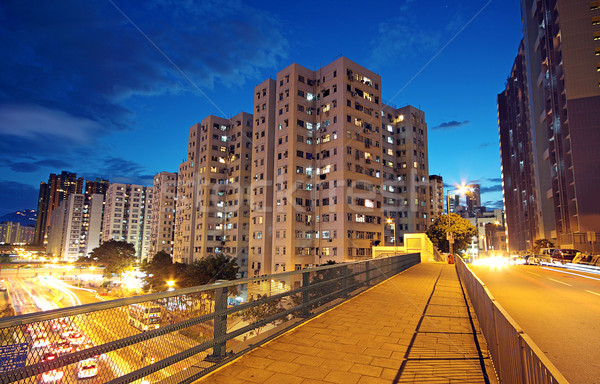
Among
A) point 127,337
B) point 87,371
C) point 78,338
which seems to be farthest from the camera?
point 127,337

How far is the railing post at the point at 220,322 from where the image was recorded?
5.91 m

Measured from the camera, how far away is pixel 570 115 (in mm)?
54469

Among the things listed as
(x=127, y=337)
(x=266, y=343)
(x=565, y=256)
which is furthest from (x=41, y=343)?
(x=565, y=256)

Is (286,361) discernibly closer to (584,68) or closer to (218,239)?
(584,68)

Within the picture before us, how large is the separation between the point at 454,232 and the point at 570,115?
27098 millimetres

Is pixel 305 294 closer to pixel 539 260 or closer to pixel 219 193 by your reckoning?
pixel 539 260

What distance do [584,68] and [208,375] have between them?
73.1 metres

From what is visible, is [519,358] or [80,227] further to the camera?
[80,227]

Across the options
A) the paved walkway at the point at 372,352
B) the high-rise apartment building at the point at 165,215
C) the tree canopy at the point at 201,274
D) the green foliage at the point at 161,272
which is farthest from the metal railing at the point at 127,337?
the high-rise apartment building at the point at 165,215

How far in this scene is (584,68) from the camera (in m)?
54.1

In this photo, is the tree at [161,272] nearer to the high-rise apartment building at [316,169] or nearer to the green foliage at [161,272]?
the green foliage at [161,272]

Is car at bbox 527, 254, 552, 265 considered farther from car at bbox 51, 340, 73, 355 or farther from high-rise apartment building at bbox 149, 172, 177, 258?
high-rise apartment building at bbox 149, 172, 177, 258

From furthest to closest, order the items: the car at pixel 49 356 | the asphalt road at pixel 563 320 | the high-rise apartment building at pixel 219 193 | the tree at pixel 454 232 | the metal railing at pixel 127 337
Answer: the high-rise apartment building at pixel 219 193 → the tree at pixel 454 232 → the asphalt road at pixel 563 320 → the car at pixel 49 356 → the metal railing at pixel 127 337

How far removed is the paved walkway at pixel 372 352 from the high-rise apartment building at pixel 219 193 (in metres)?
67.2
